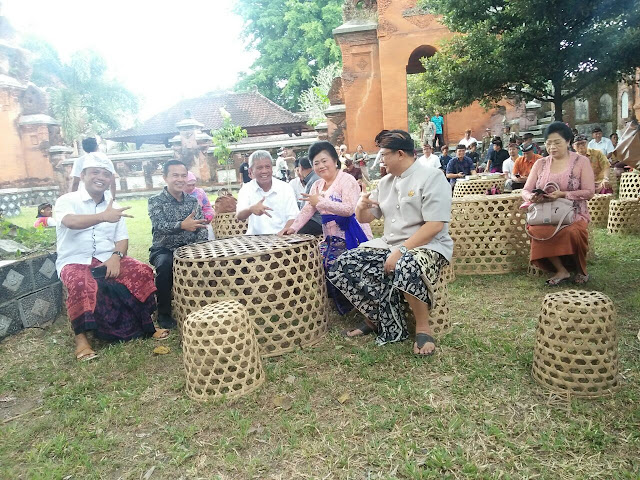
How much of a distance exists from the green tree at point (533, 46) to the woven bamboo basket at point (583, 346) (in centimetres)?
712

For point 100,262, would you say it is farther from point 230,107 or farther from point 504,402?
point 230,107

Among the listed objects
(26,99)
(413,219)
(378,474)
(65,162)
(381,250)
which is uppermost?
(26,99)

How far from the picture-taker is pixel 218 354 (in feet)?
8.88

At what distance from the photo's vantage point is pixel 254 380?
284cm

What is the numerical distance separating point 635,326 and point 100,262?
399 cm

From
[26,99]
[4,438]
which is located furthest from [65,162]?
[4,438]

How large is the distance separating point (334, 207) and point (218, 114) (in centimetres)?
2484

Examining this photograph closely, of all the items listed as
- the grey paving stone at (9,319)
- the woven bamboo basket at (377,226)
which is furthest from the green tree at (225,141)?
the grey paving stone at (9,319)

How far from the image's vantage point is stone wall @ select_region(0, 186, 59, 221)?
16828mm

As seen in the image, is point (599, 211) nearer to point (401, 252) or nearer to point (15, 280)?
point (401, 252)

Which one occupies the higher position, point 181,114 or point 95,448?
point 181,114

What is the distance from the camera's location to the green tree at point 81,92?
25750mm

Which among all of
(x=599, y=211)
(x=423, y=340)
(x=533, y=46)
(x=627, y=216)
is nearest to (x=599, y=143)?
(x=533, y=46)

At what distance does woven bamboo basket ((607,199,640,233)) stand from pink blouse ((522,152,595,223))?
2.30m
